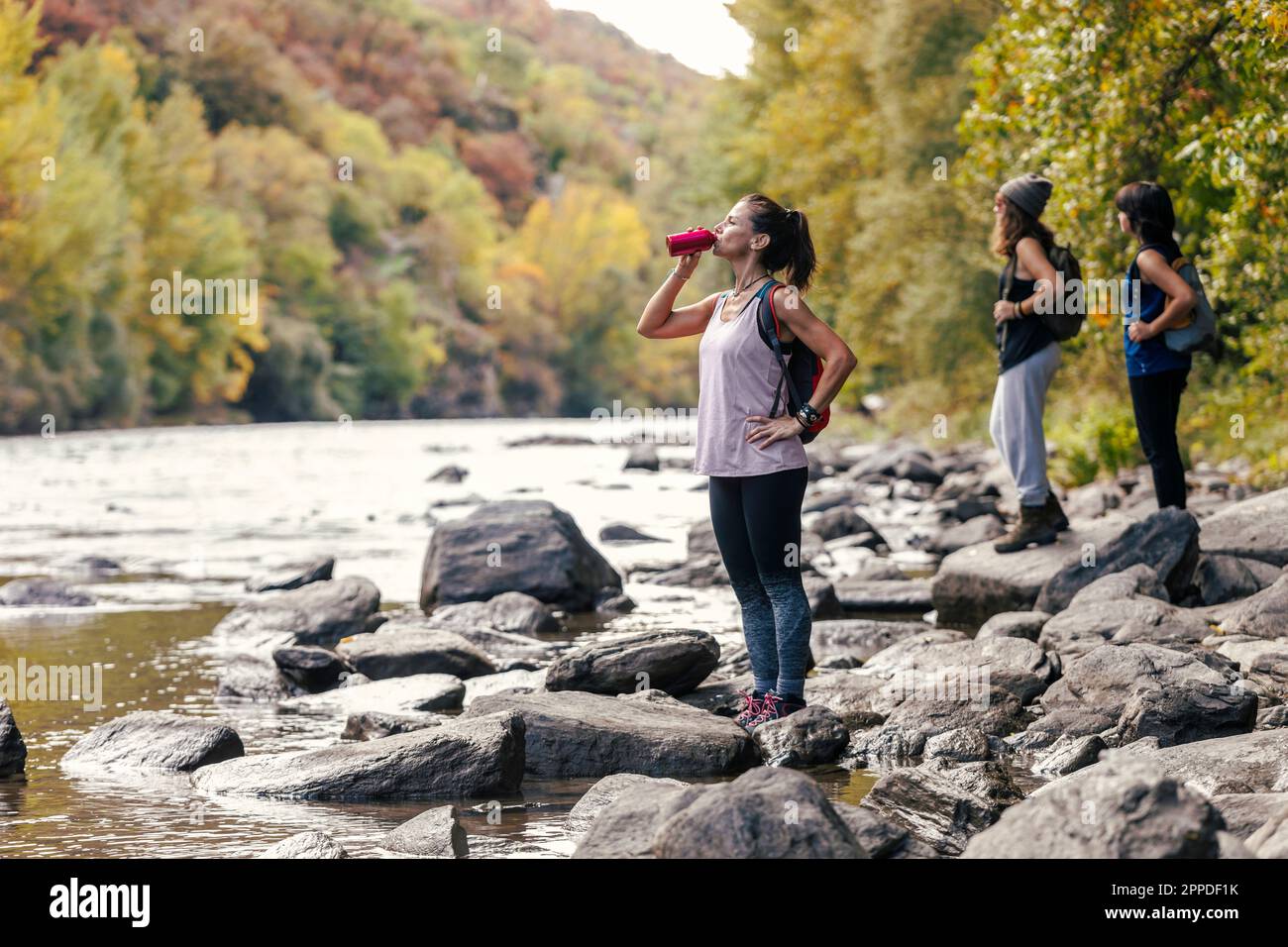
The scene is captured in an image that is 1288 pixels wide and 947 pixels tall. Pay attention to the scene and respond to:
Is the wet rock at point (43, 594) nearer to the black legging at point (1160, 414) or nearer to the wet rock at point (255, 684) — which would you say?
the wet rock at point (255, 684)

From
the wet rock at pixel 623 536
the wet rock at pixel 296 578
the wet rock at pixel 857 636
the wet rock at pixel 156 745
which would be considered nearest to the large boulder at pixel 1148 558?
the wet rock at pixel 857 636

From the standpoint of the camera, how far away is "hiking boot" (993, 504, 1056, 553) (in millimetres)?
9516

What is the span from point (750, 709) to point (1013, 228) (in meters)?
3.89

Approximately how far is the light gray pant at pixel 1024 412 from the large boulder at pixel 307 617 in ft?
13.3

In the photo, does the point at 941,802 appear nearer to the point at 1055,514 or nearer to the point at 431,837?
the point at 431,837


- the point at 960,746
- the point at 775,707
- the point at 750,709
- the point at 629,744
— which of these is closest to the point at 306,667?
the point at 629,744

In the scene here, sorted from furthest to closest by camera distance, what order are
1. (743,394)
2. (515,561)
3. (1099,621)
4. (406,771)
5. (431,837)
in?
(515,561), (1099,621), (743,394), (406,771), (431,837)

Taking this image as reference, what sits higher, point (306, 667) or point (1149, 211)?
point (1149, 211)

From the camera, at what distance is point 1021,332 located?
29.5 feet

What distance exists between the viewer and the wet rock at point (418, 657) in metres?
7.88

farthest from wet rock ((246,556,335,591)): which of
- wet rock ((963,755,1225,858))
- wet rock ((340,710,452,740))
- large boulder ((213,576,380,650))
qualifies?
wet rock ((963,755,1225,858))

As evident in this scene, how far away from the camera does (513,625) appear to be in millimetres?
9820

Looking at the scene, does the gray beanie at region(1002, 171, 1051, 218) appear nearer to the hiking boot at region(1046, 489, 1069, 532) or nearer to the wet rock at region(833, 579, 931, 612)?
the hiking boot at region(1046, 489, 1069, 532)

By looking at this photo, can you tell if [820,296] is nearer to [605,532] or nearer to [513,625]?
[605,532]
